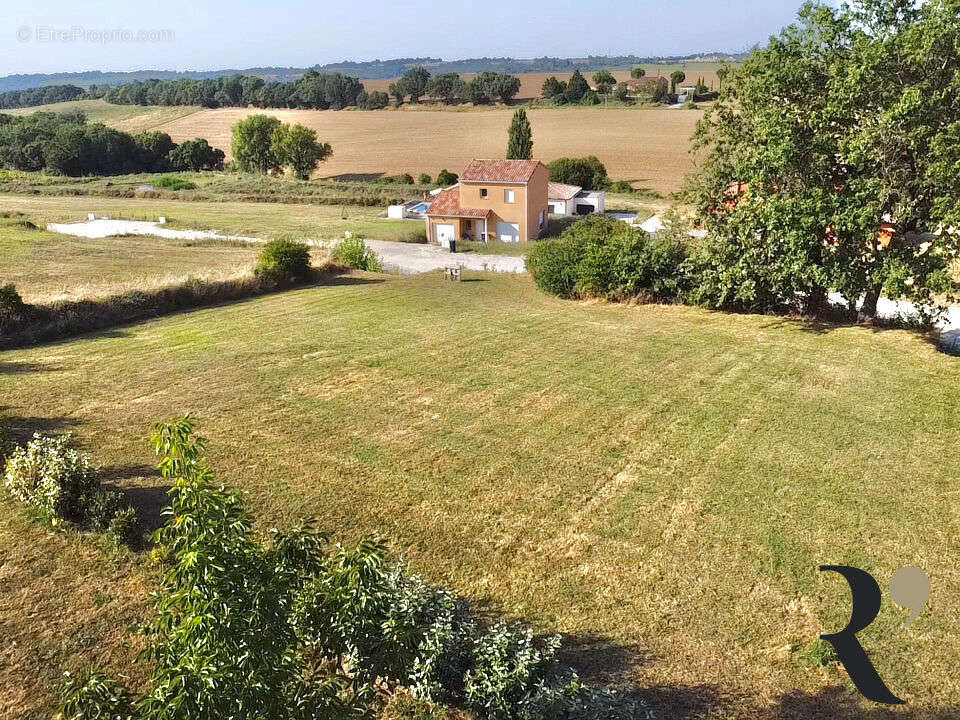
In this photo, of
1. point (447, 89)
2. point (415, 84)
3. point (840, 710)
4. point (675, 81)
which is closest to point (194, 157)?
point (447, 89)

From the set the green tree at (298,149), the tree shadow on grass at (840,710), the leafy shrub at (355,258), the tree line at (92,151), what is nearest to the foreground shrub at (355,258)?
the leafy shrub at (355,258)

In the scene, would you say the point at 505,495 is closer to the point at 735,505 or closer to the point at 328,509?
the point at 328,509

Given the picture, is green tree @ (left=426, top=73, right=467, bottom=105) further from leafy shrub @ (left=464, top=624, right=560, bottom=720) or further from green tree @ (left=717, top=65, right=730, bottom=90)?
leafy shrub @ (left=464, top=624, right=560, bottom=720)

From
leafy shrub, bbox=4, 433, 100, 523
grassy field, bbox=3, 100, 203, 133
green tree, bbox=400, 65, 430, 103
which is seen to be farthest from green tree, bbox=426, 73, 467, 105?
leafy shrub, bbox=4, 433, 100, 523

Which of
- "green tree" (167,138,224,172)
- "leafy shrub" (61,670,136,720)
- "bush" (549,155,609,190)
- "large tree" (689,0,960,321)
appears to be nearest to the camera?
"leafy shrub" (61,670,136,720)

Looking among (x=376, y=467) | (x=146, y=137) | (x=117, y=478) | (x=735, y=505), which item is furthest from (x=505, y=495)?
(x=146, y=137)

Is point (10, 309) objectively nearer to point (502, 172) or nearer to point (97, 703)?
point (97, 703)
